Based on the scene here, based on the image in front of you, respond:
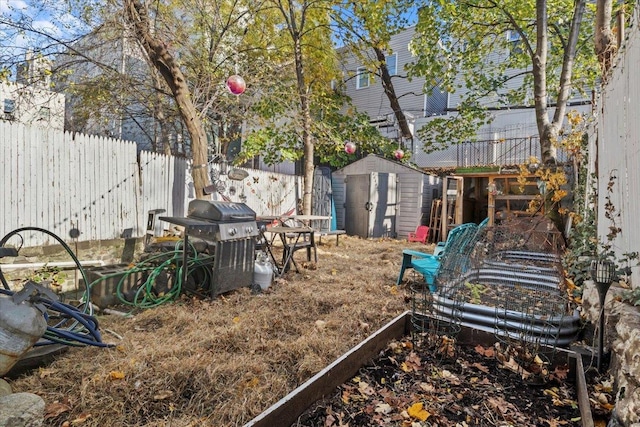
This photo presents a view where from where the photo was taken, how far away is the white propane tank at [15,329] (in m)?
1.92

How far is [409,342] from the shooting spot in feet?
9.59

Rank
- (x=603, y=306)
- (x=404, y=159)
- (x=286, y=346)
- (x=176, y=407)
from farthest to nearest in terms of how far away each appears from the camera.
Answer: (x=404, y=159)
(x=286, y=346)
(x=603, y=306)
(x=176, y=407)

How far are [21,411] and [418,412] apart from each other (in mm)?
1984

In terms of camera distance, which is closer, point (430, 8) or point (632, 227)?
point (632, 227)

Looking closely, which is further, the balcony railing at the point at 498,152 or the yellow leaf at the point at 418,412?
the balcony railing at the point at 498,152

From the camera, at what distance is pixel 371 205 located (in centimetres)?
1016

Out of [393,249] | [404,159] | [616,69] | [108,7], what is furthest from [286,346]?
[404,159]

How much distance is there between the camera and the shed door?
401 inches

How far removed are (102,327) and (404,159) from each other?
1112 centimetres

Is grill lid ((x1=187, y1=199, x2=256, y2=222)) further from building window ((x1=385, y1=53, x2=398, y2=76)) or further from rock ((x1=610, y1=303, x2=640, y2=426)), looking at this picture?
building window ((x1=385, y1=53, x2=398, y2=76))

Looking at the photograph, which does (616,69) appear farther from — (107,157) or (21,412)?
(107,157)

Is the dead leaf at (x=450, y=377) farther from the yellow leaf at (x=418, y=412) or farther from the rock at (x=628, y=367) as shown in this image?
the rock at (x=628, y=367)

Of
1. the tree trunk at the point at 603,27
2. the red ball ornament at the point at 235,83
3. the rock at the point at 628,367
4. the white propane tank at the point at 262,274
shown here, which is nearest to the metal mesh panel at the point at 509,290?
the rock at the point at 628,367

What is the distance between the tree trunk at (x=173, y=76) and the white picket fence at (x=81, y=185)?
70cm
